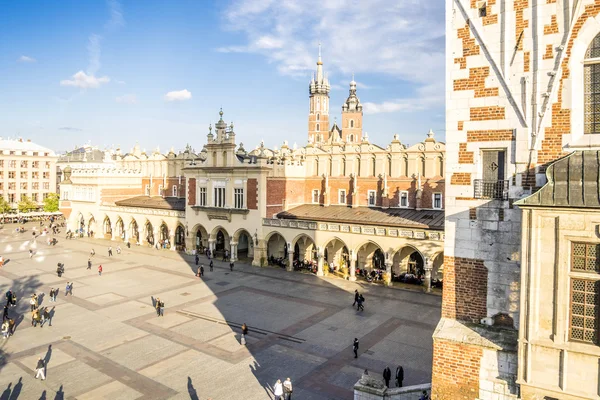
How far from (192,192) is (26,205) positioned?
183ft

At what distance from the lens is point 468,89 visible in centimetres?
1007

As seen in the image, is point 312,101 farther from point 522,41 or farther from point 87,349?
point 522,41

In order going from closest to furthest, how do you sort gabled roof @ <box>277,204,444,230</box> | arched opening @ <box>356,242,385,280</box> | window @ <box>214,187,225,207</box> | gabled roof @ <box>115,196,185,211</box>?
gabled roof @ <box>277,204,444,230</box> < arched opening @ <box>356,242,385,280</box> < window @ <box>214,187,225,207</box> < gabled roof @ <box>115,196,185,211</box>

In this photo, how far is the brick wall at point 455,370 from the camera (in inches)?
375

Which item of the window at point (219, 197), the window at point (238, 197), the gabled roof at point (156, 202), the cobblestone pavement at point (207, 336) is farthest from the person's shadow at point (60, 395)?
the gabled roof at point (156, 202)

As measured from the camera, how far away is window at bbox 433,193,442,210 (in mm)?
39969

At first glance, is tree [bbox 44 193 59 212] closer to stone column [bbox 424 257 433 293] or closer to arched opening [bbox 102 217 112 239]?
arched opening [bbox 102 217 112 239]

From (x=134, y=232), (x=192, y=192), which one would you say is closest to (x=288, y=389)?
(x=192, y=192)

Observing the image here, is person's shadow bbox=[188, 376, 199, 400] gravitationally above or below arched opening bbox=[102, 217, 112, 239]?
below

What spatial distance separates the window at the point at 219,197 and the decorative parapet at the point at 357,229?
673 centimetres

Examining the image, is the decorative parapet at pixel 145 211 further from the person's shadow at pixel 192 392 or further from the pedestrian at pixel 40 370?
the person's shadow at pixel 192 392

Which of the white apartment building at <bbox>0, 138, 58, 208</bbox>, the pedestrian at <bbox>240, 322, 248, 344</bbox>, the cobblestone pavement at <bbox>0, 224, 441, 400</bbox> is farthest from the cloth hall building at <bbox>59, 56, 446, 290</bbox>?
the white apartment building at <bbox>0, 138, 58, 208</bbox>

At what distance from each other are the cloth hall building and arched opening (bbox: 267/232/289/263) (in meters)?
0.11

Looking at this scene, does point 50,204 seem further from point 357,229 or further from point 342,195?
point 357,229
